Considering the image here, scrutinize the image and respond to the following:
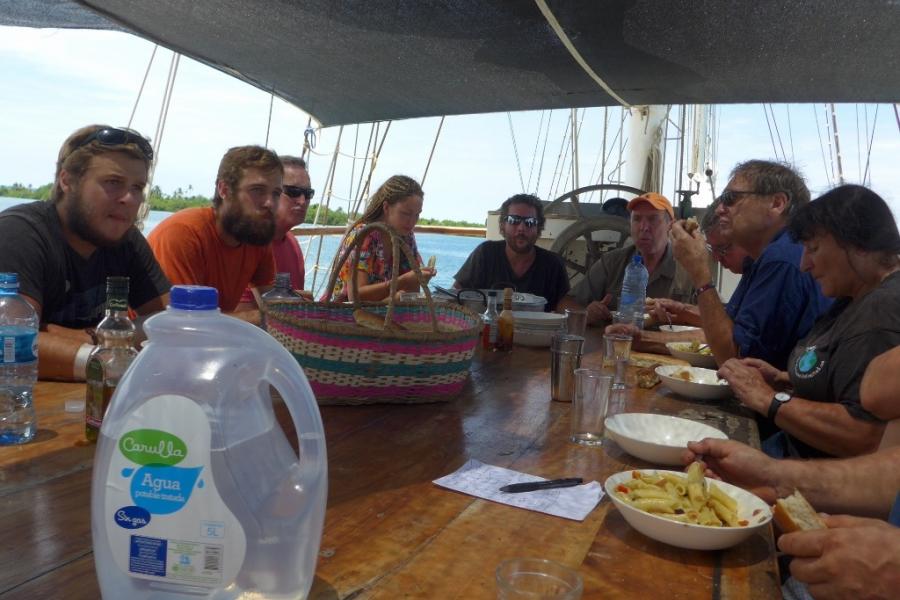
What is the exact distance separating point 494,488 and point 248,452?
0.67 meters

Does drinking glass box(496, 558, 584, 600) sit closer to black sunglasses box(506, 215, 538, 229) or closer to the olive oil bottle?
the olive oil bottle

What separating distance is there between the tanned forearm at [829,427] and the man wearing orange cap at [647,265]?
2.24 metres

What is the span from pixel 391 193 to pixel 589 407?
306 centimetres

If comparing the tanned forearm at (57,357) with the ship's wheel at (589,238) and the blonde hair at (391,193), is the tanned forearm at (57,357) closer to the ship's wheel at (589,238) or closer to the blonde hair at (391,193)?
the blonde hair at (391,193)

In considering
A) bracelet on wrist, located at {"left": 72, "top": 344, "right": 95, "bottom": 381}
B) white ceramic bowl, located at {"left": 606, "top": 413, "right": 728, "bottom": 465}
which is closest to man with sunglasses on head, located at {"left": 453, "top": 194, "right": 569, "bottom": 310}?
white ceramic bowl, located at {"left": 606, "top": 413, "right": 728, "bottom": 465}

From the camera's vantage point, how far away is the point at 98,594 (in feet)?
2.91

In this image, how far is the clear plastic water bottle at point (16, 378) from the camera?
1405 mm

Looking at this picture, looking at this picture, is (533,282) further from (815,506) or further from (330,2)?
(815,506)

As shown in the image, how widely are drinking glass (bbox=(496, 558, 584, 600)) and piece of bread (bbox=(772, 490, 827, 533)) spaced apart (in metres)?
0.58

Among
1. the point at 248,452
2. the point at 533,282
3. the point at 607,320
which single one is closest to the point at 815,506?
the point at 248,452

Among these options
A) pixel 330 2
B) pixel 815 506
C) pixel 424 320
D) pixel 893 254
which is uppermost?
pixel 330 2

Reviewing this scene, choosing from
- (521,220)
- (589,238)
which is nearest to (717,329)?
(521,220)

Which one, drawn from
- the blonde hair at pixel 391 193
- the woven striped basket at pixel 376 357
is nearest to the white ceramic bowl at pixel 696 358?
the woven striped basket at pixel 376 357

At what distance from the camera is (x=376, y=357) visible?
1.79 m
